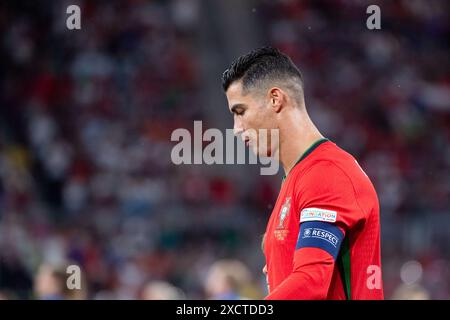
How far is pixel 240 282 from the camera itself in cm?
721

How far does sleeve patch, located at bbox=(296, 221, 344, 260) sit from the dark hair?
62 centimetres

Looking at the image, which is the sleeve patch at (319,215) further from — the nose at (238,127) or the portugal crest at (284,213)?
the nose at (238,127)

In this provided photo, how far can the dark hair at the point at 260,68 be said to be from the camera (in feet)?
9.78

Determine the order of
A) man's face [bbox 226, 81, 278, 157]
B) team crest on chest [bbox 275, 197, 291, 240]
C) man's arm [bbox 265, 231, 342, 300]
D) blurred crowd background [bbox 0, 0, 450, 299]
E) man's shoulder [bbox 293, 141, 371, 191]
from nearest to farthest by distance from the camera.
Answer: man's arm [bbox 265, 231, 342, 300] → man's shoulder [bbox 293, 141, 371, 191] → team crest on chest [bbox 275, 197, 291, 240] → man's face [bbox 226, 81, 278, 157] → blurred crowd background [bbox 0, 0, 450, 299]

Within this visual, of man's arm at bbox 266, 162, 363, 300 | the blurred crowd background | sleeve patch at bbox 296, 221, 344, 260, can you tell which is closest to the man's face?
man's arm at bbox 266, 162, 363, 300

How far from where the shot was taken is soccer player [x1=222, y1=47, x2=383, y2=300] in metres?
2.56

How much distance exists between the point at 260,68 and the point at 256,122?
199mm

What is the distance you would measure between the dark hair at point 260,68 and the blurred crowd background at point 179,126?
5.83 meters

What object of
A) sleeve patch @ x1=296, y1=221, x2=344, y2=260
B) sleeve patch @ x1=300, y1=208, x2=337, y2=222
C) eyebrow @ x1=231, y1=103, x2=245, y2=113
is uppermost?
eyebrow @ x1=231, y1=103, x2=245, y2=113

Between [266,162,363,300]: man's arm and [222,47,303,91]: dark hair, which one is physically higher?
[222,47,303,91]: dark hair

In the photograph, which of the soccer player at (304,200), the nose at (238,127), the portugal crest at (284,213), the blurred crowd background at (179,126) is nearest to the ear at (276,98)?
the soccer player at (304,200)

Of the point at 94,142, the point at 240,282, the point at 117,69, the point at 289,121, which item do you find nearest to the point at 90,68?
the point at 117,69

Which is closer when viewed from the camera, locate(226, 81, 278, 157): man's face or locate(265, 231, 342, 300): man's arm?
locate(265, 231, 342, 300): man's arm

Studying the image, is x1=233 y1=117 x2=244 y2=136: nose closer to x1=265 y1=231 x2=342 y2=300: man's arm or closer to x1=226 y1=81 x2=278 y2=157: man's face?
x1=226 y1=81 x2=278 y2=157: man's face
